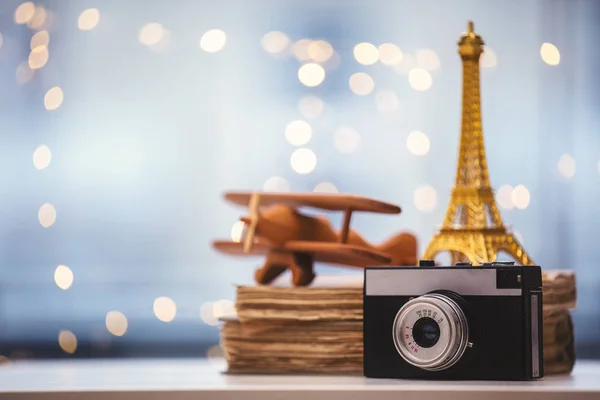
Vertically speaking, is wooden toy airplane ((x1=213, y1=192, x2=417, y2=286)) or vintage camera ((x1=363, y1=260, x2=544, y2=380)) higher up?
wooden toy airplane ((x1=213, y1=192, x2=417, y2=286))

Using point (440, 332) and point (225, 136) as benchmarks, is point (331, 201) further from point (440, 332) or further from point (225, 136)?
point (225, 136)

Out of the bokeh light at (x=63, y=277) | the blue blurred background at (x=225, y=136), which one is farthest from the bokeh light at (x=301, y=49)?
the bokeh light at (x=63, y=277)

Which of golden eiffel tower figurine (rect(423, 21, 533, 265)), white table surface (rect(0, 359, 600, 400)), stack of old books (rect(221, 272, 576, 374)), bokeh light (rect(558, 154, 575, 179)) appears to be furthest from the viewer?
bokeh light (rect(558, 154, 575, 179))

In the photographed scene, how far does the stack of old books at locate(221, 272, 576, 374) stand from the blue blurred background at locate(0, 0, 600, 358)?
0.63 metres

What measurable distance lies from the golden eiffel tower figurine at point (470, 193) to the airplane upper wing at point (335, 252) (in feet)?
0.30

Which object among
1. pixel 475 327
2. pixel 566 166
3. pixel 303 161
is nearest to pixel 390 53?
pixel 303 161

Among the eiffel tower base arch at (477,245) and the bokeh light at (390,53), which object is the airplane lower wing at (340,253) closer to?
the eiffel tower base arch at (477,245)

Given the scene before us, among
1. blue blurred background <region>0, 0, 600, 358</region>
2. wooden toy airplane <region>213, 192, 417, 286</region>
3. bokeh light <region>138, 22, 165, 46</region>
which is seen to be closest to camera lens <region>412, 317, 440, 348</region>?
wooden toy airplane <region>213, 192, 417, 286</region>

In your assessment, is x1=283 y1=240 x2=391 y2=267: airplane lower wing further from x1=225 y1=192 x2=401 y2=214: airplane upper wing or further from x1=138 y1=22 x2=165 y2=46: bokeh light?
x1=138 y1=22 x2=165 y2=46: bokeh light

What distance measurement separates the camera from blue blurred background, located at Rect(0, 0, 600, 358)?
1.48 metres

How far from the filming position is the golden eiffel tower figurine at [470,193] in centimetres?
95

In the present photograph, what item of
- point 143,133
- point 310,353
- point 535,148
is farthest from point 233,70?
point 310,353

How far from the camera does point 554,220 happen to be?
149 centimetres

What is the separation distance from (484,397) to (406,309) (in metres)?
0.11
